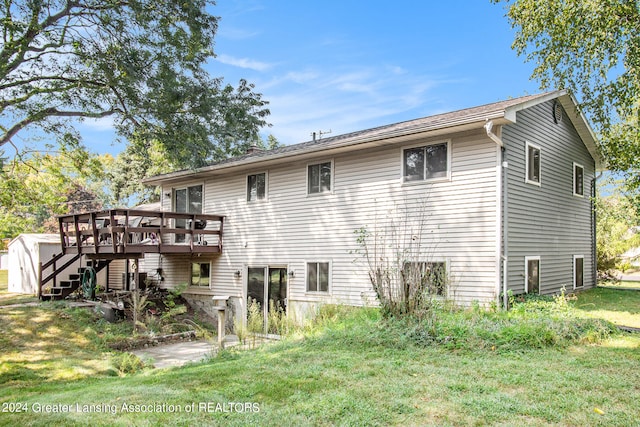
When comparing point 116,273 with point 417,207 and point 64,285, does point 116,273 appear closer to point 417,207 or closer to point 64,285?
point 64,285

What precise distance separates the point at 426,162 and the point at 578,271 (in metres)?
7.11

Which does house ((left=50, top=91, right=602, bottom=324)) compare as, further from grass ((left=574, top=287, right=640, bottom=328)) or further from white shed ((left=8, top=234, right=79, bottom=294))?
white shed ((left=8, top=234, right=79, bottom=294))

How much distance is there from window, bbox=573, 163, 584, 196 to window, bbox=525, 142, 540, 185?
321 centimetres

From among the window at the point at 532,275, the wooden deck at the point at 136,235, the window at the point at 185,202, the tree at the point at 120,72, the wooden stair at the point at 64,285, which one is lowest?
the wooden stair at the point at 64,285

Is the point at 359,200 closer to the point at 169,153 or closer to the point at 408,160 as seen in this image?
the point at 408,160

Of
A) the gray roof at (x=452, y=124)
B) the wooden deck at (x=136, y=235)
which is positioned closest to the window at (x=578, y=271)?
the gray roof at (x=452, y=124)

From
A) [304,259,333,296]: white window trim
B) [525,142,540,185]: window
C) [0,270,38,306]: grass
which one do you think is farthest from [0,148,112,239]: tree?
[525,142,540,185]: window

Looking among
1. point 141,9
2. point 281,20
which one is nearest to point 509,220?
point 141,9

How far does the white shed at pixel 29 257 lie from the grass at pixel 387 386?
11297 mm

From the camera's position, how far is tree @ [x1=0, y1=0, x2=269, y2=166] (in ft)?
34.9

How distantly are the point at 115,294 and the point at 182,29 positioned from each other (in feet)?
28.7

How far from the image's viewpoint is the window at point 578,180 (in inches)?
534

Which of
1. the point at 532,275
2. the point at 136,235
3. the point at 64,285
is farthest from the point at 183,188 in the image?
the point at 532,275

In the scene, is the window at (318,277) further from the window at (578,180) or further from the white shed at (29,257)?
the white shed at (29,257)
